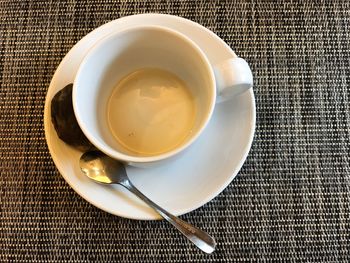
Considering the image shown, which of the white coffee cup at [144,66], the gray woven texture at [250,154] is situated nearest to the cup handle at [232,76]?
the white coffee cup at [144,66]

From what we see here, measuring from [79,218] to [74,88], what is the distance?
205mm

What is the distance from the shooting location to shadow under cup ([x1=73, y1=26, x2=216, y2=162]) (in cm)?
52

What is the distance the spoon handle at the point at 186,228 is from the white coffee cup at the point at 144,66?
0.05 metres

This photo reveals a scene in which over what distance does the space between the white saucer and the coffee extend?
0.03m

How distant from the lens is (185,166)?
0.58 meters

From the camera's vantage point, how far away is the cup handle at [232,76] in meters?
0.52

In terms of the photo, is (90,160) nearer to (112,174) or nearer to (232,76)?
(112,174)

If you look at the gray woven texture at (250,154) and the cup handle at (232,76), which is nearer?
the cup handle at (232,76)

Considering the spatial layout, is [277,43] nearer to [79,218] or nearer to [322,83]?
[322,83]

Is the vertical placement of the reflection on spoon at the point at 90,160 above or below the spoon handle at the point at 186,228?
above

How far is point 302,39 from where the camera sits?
703 millimetres

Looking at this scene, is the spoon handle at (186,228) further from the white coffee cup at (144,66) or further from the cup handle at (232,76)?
the cup handle at (232,76)

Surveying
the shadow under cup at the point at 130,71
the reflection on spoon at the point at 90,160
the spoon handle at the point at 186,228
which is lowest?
the spoon handle at the point at 186,228

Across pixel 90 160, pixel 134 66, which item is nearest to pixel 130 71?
pixel 134 66
